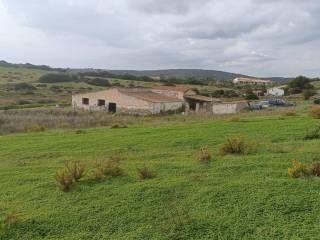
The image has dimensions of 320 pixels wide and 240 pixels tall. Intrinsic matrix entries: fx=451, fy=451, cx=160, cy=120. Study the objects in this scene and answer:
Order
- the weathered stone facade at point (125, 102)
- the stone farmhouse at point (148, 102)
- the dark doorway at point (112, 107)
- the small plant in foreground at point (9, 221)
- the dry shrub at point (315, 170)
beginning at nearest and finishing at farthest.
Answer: the small plant in foreground at point (9, 221) < the dry shrub at point (315, 170) < the stone farmhouse at point (148, 102) < the weathered stone facade at point (125, 102) < the dark doorway at point (112, 107)

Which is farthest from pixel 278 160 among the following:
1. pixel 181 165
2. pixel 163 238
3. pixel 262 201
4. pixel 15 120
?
pixel 15 120

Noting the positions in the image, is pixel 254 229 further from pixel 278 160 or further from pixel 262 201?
pixel 278 160

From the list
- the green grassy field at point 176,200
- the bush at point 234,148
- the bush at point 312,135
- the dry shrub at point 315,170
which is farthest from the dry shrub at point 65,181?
the bush at point 312,135

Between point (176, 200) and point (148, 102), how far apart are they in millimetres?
42973

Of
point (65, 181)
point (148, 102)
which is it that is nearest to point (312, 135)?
point (65, 181)

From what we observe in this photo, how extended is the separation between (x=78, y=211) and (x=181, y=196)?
191cm

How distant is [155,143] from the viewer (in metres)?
15.4

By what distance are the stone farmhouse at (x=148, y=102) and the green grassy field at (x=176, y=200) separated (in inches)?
1492

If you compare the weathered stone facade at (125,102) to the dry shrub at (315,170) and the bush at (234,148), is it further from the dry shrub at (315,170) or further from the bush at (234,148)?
the dry shrub at (315,170)

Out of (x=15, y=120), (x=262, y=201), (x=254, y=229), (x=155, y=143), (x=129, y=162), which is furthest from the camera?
(x=15, y=120)

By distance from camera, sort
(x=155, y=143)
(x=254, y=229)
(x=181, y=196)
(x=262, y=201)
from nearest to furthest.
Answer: (x=254, y=229)
(x=262, y=201)
(x=181, y=196)
(x=155, y=143)

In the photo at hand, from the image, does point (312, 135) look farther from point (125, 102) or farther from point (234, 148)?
point (125, 102)

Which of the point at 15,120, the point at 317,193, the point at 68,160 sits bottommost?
the point at 15,120

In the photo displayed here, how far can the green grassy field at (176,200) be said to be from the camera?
6.99m
